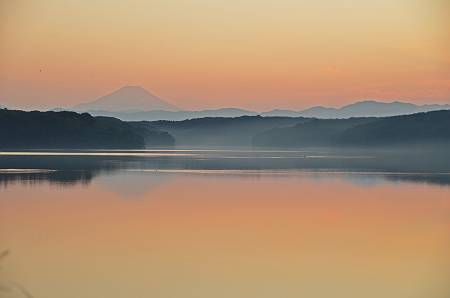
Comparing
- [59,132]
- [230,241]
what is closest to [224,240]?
[230,241]

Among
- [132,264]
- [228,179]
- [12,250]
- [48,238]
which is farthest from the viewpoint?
[228,179]

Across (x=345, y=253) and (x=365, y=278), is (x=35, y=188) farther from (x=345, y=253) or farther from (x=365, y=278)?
(x=365, y=278)

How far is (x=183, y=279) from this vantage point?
1470 cm

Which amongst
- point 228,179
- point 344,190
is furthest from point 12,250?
point 228,179

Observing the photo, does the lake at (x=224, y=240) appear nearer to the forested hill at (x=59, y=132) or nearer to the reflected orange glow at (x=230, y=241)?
the reflected orange glow at (x=230, y=241)

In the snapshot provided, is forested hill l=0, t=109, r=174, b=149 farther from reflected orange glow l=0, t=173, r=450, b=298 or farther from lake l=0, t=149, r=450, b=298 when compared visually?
reflected orange glow l=0, t=173, r=450, b=298

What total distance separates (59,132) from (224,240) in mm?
132690

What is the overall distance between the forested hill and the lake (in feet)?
356

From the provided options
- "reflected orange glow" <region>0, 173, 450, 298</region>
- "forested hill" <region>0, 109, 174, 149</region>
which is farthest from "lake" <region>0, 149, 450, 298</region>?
"forested hill" <region>0, 109, 174, 149</region>

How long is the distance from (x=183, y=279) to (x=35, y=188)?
795 inches

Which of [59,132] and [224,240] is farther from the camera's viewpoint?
[59,132]

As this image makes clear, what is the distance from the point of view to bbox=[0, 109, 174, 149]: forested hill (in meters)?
142

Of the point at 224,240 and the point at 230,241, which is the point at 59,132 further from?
the point at 230,241

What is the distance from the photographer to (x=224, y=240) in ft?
64.8
